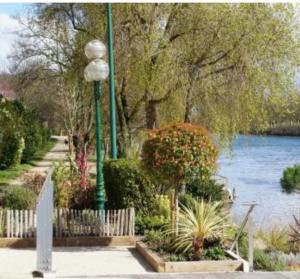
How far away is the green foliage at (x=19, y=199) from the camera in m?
14.9

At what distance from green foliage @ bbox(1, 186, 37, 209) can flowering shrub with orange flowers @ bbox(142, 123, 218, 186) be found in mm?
3819

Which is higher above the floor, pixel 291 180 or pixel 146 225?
pixel 146 225

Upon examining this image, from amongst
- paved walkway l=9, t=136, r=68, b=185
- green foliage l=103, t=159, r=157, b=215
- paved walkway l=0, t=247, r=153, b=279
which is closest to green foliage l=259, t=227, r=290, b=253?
green foliage l=103, t=159, r=157, b=215

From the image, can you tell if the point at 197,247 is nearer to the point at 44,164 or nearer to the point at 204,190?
the point at 204,190

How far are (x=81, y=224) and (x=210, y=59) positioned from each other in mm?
9072

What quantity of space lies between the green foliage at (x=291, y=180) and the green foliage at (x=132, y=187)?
1959 cm

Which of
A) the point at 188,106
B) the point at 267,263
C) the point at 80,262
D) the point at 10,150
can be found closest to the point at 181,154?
the point at 267,263

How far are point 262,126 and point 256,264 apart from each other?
36.4 ft

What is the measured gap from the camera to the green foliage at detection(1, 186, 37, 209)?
586 inches

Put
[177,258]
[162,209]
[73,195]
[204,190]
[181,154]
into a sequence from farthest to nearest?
1. [204,190]
2. [73,195]
3. [162,209]
4. [181,154]
5. [177,258]

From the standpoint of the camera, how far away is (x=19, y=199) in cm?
1498

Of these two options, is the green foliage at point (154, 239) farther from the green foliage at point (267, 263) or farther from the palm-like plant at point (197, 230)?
the green foliage at point (267, 263)

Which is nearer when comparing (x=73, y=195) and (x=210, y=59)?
(x=73, y=195)

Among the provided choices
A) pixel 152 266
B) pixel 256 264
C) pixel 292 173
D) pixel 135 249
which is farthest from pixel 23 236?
pixel 292 173
